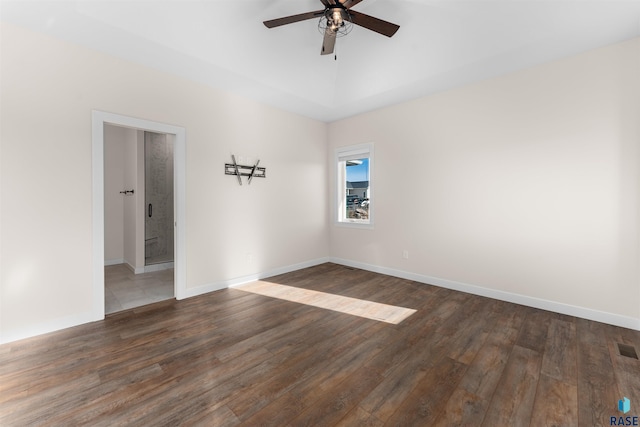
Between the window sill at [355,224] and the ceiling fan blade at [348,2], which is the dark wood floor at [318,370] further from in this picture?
the ceiling fan blade at [348,2]

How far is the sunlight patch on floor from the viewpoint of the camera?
3062 mm

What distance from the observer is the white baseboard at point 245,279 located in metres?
3.71

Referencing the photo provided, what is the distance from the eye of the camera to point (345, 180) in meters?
5.54

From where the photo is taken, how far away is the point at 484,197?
3650mm

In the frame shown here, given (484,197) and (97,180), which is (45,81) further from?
(484,197)

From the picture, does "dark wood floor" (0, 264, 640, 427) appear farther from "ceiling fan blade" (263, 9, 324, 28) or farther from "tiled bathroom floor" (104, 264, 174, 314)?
"ceiling fan blade" (263, 9, 324, 28)

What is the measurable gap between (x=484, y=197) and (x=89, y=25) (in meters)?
4.74

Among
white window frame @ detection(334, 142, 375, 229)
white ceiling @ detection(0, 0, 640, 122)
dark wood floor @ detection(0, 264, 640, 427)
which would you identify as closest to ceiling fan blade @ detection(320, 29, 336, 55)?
white ceiling @ detection(0, 0, 640, 122)

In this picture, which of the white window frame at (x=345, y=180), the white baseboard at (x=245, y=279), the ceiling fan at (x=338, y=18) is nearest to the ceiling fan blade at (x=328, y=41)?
the ceiling fan at (x=338, y=18)

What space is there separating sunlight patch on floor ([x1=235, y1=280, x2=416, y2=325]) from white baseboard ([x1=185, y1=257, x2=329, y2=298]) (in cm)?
13

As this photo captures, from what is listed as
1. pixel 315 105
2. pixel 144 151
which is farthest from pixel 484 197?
pixel 144 151

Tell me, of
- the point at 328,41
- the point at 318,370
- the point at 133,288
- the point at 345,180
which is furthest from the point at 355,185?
the point at 133,288

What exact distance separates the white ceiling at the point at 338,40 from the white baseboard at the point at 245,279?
110 inches

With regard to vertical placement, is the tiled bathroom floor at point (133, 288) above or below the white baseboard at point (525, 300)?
below
